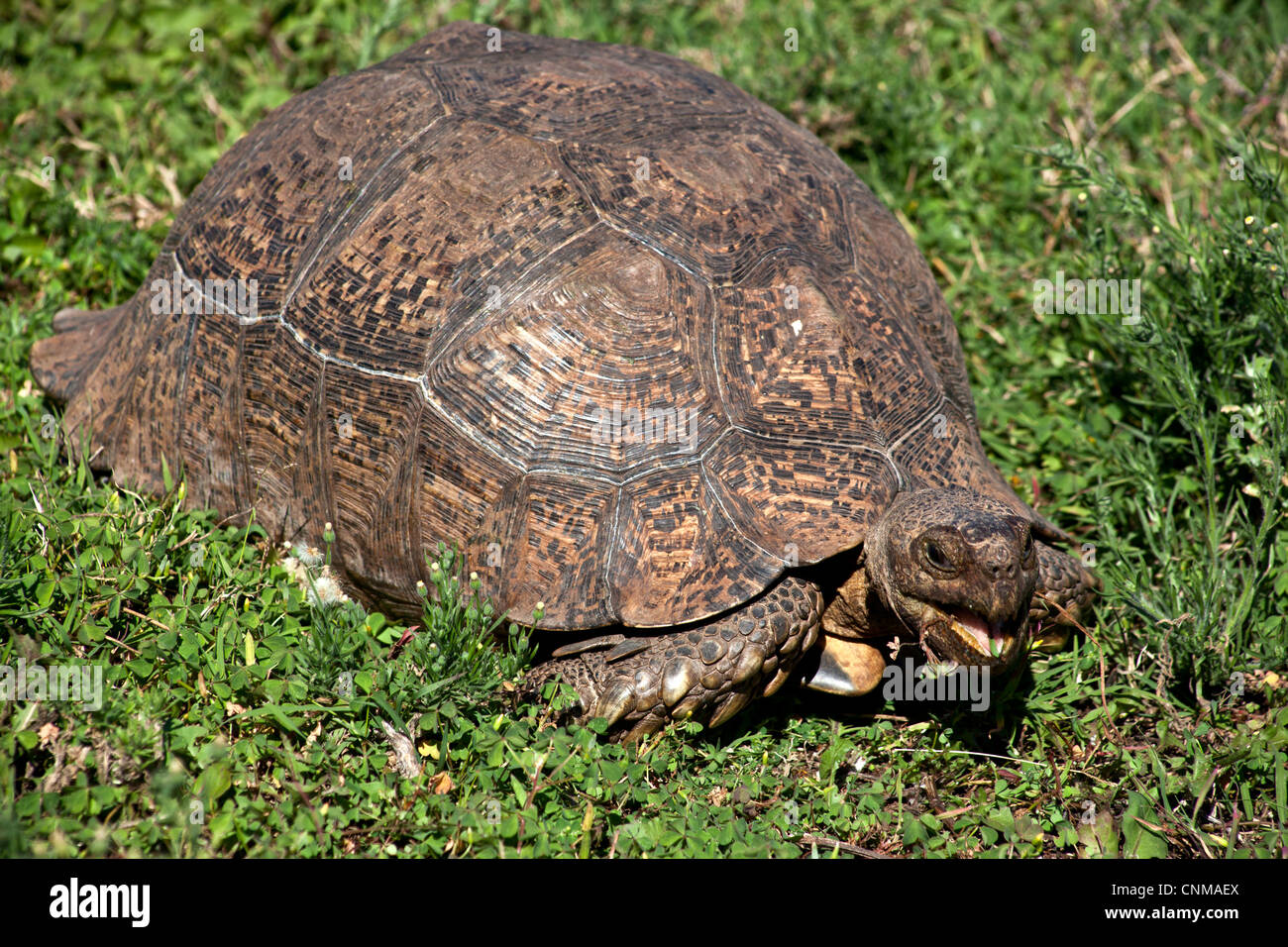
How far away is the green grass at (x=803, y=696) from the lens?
315 centimetres

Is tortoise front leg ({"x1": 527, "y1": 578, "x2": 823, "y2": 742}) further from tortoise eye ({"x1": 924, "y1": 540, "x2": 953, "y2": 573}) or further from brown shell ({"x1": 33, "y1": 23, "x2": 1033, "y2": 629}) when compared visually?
tortoise eye ({"x1": 924, "y1": 540, "x2": 953, "y2": 573})

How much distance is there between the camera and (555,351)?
353cm

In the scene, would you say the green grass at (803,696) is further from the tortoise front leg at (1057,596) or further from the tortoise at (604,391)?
the tortoise at (604,391)

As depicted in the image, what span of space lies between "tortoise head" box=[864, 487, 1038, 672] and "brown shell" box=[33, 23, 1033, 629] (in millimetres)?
162

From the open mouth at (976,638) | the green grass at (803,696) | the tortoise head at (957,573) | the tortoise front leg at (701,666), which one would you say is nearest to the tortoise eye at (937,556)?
the tortoise head at (957,573)

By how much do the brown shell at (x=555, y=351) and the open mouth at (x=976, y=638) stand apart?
1.37ft

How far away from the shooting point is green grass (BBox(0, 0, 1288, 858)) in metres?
3.15

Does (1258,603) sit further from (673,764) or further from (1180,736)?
(673,764)

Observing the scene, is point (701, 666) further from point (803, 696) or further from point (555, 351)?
point (555, 351)
